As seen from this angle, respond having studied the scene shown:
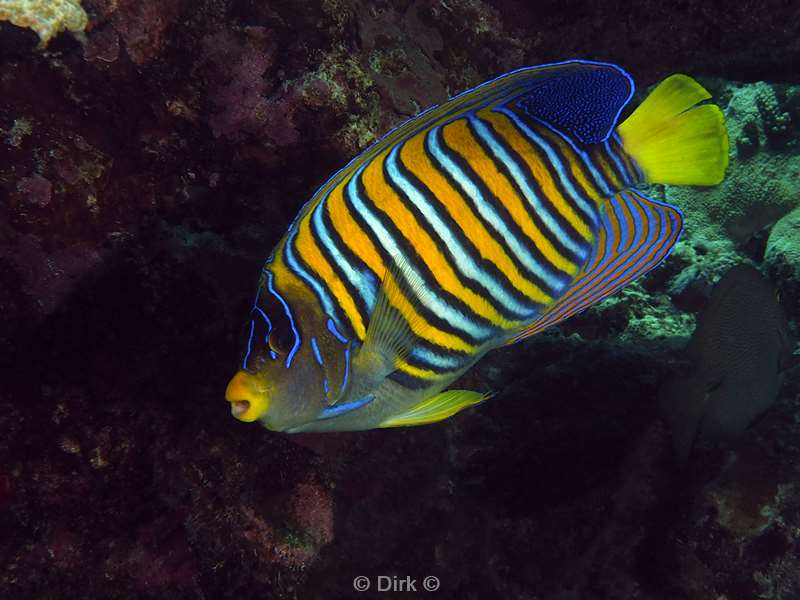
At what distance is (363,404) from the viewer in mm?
1486

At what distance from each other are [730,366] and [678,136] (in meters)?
1.73

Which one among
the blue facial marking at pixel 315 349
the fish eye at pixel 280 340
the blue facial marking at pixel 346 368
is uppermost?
the fish eye at pixel 280 340

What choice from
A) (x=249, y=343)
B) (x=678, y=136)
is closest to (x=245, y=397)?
(x=249, y=343)

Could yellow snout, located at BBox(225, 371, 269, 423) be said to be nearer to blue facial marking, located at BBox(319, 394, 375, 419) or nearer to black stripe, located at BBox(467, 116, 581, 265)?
blue facial marking, located at BBox(319, 394, 375, 419)

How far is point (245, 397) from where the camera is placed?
1304mm

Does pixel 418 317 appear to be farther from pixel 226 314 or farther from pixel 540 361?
pixel 540 361

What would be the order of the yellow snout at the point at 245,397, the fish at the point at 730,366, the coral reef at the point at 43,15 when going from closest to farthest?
the yellow snout at the point at 245,397 → the coral reef at the point at 43,15 → the fish at the point at 730,366

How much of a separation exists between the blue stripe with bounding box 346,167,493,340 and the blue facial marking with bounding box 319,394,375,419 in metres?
0.31

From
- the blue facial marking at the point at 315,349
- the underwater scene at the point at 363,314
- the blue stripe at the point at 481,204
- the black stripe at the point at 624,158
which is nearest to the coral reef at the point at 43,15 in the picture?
the underwater scene at the point at 363,314

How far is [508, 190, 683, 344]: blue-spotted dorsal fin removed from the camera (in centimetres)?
170

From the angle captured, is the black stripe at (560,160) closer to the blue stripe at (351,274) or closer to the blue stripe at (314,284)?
the blue stripe at (351,274)

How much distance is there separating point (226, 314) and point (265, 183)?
2.29 feet

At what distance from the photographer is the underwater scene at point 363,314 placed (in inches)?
59.2

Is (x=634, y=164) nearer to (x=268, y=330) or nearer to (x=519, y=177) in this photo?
(x=519, y=177)
